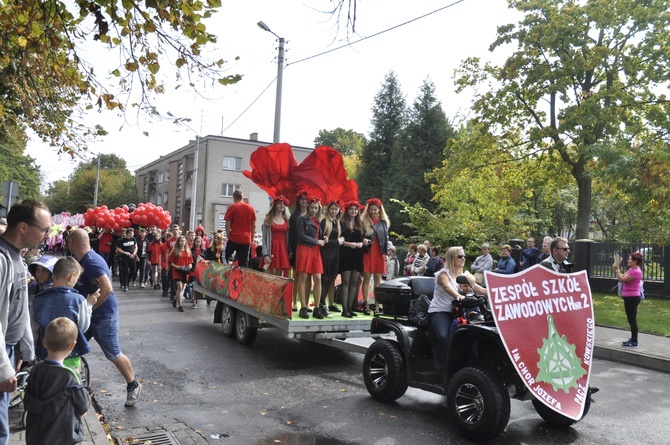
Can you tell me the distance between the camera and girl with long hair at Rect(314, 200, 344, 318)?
8914 millimetres

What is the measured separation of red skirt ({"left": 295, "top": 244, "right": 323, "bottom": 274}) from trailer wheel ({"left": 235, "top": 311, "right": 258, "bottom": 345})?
1.44 metres

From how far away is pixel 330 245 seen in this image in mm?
8938

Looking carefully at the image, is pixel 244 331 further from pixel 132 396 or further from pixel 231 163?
pixel 231 163

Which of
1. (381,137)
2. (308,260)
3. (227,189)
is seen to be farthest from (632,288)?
(381,137)

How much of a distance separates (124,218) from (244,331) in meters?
→ 13.0

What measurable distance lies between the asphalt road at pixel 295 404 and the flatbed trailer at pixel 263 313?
1.29ft

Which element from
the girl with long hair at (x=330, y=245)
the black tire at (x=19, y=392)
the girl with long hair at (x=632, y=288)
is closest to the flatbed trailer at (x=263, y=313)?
the girl with long hair at (x=330, y=245)

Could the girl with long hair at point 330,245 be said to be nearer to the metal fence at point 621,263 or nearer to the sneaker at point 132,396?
the sneaker at point 132,396

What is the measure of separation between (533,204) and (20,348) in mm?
41635

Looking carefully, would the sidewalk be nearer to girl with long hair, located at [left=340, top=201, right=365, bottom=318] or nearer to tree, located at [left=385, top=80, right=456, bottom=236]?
girl with long hair, located at [left=340, top=201, right=365, bottom=318]

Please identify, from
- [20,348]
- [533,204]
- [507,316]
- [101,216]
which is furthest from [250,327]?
[533,204]

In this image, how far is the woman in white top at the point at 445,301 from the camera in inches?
237

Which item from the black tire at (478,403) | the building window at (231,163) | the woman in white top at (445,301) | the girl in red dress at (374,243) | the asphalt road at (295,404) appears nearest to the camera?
the black tire at (478,403)

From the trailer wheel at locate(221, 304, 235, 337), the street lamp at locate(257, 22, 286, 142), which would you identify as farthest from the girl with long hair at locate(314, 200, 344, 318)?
the street lamp at locate(257, 22, 286, 142)
